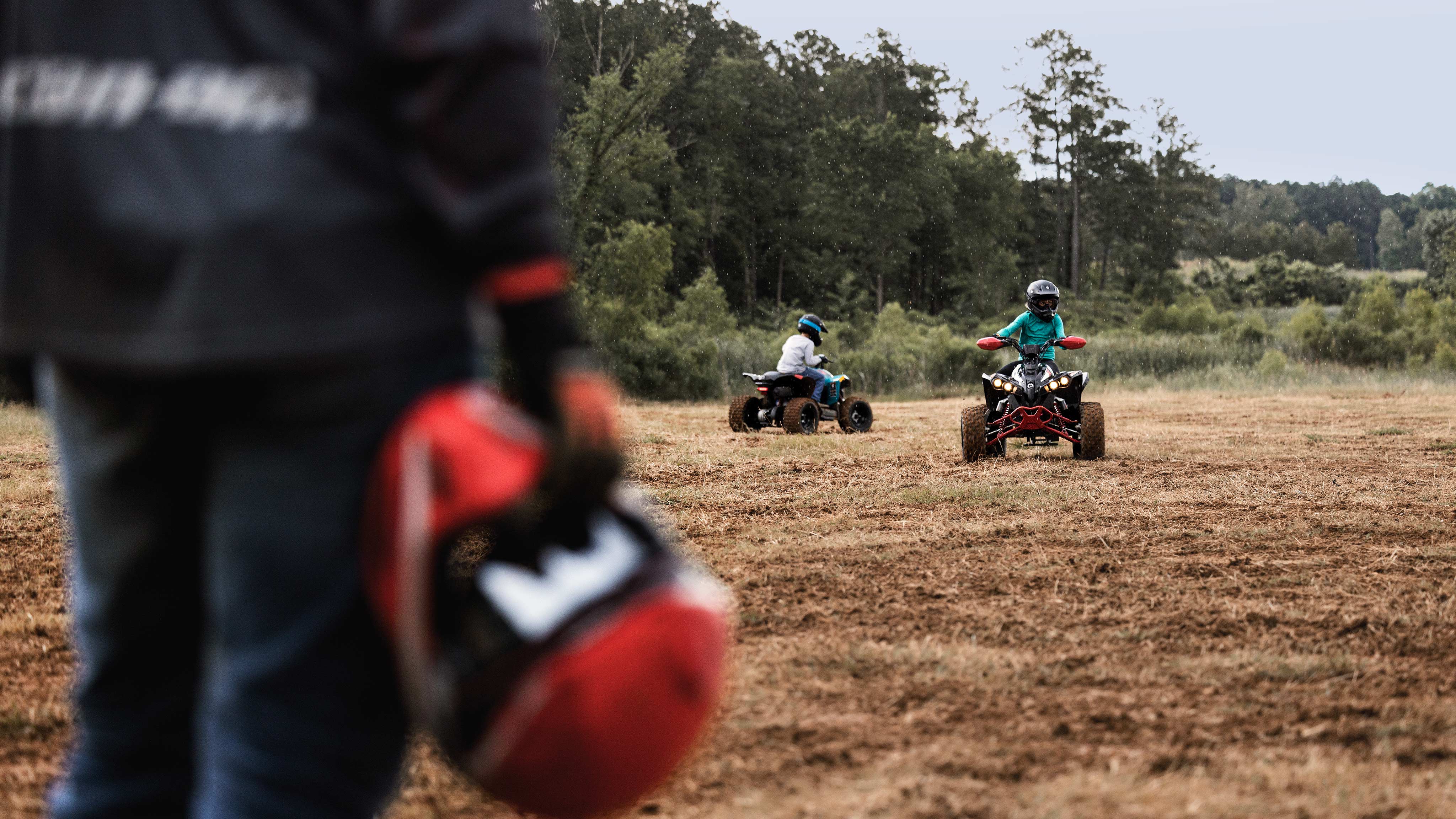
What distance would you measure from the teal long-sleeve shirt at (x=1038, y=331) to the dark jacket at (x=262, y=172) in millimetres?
9040

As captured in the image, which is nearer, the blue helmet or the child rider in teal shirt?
the child rider in teal shirt

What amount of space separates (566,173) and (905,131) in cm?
3061

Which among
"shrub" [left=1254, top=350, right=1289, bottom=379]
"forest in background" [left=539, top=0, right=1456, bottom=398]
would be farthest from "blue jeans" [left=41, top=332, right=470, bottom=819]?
"forest in background" [left=539, top=0, right=1456, bottom=398]

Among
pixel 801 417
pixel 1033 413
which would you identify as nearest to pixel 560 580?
pixel 1033 413

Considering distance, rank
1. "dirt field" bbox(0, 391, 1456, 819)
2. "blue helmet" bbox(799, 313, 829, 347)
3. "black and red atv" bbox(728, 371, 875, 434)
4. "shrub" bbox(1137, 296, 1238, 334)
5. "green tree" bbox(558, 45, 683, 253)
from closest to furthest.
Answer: "dirt field" bbox(0, 391, 1456, 819), "blue helmet" bbox(799, 313, 829, 347), "black and red atv" bbox(728, 371, 875, 434), "green tree" bbox(558, 45, 683, 253), "shrub" bbox(1137, 296, 1238, 334)

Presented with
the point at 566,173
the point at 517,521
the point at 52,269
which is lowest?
the point at 517,521

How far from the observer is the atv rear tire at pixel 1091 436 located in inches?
374

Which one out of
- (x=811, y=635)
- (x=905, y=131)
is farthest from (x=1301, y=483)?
(x=905, y=131)

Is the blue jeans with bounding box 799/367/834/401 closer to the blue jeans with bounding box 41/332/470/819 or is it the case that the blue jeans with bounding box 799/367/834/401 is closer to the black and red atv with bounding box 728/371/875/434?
the black and red atv with bounding box 728/371/875/434

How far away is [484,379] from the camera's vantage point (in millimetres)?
1181

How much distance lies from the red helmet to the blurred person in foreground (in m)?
0.06

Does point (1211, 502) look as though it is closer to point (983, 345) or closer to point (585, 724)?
point (983, 345)

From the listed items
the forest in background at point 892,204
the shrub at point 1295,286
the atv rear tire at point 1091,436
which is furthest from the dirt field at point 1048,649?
the shrub at point 1295,286

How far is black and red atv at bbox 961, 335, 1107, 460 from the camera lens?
9383 mm
